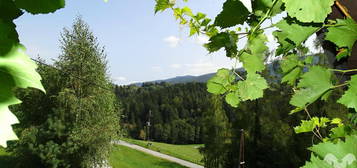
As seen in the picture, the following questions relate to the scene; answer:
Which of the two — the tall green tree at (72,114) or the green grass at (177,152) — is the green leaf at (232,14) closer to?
the tall green tree at (72,114)

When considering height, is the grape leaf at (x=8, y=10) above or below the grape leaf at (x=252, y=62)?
below

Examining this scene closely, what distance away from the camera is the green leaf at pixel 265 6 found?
31.0 inches

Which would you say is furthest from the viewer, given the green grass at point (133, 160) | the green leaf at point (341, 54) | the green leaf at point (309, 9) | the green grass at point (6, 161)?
the green grass at point (133, 160)

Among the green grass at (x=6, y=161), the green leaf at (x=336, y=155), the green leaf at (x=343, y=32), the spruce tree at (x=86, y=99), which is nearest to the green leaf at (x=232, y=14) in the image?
the green leaf at (x=343, y=32)

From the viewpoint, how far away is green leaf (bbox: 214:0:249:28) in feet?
2.66

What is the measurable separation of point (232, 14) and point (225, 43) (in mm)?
189

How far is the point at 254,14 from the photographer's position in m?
0.86

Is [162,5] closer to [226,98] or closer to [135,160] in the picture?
[226,98]

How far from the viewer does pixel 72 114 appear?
1948cm

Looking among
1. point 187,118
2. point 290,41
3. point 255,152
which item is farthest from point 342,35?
point 187,118

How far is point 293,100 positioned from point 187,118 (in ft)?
249

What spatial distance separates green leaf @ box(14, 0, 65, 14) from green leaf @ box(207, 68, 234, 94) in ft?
2.25

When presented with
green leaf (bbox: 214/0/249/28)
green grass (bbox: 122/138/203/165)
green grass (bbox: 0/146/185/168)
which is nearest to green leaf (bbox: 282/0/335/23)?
green leaf (bbox: 214/0/249/28)

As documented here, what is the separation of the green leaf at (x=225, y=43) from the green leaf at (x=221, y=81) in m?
0.08
